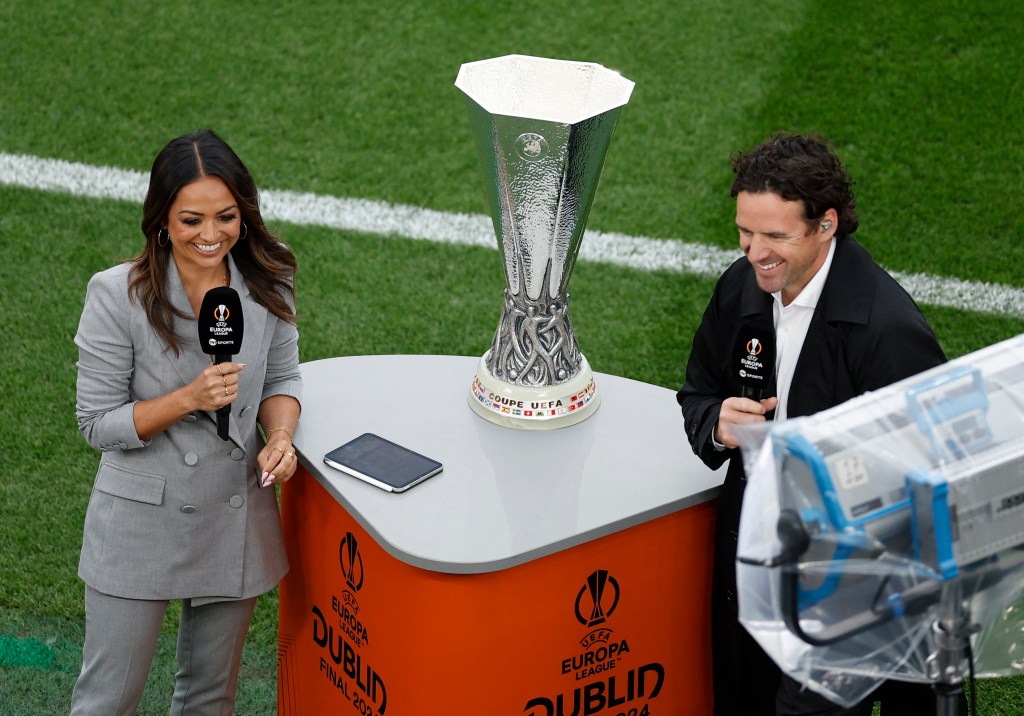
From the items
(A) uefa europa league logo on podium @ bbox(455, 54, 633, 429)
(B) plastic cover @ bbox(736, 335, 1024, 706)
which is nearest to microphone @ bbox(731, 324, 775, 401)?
(B) plastic cover @ bbox(736, 335, 1024, 706)

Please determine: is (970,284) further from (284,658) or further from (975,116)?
(284,658)

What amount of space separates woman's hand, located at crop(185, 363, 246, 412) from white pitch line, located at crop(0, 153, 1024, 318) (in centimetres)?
310

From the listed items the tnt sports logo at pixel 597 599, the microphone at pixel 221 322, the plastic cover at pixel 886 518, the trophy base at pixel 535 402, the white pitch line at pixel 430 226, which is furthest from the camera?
the white pitch line at pixel 430 226

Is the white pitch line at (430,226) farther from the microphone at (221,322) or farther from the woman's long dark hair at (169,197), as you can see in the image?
the microphone at (221,322)

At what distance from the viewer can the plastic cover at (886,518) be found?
6.84 ft

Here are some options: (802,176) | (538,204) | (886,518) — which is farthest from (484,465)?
(886,518)

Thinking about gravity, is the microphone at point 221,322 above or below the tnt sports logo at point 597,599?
above

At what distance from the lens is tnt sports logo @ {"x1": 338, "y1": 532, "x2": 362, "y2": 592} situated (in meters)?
3.01

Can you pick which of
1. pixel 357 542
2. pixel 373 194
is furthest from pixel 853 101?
pixel 357 542

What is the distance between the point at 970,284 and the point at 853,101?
1357 millimetres

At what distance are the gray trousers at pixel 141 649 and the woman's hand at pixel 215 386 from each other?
510mm

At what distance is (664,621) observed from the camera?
3104 mm

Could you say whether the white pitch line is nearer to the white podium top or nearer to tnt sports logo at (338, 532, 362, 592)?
the white podium top

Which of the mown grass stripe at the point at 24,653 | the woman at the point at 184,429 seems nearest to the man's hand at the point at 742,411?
the woman at the point at 184,429
